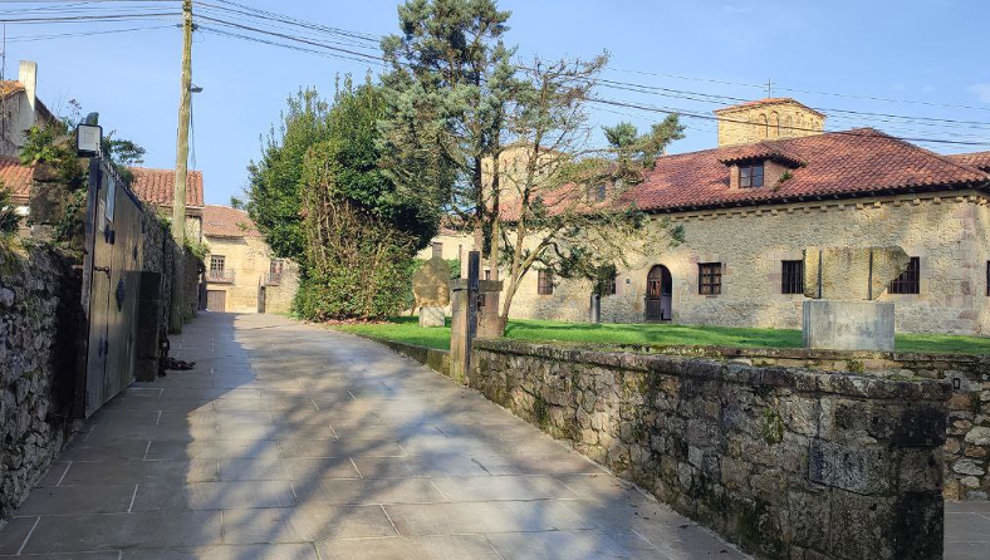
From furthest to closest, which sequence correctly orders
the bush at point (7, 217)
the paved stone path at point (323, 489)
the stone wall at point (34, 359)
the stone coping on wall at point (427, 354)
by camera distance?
1. the stone coping on wall at point (427, 354)
2. the bush at point (7, 217)
3. the paved stone path at point (323, 489)
4. the stone wall at point (34, 359)

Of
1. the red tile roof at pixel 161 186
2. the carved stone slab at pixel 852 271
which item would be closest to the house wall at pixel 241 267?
the red tile roof at pixel 161 186

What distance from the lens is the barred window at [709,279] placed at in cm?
2616

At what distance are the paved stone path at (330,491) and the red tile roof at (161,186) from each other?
23.4 m

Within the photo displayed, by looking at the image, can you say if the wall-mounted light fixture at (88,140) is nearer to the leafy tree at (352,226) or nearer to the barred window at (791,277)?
the leafy tree at (352,226)

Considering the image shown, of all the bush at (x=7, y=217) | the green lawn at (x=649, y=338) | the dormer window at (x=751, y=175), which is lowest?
the green lawn at (x=649, y=338)

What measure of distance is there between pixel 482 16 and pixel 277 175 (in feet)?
28.0

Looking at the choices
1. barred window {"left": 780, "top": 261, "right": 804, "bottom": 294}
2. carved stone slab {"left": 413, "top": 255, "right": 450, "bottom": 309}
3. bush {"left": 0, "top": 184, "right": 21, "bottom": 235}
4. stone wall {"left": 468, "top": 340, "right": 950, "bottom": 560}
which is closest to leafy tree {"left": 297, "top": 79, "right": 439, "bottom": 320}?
carved stone slab {"left": 413, "top": 255, "right": 450, "bottom": 309}

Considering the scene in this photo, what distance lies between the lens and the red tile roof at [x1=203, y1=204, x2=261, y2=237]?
5338 centimetres

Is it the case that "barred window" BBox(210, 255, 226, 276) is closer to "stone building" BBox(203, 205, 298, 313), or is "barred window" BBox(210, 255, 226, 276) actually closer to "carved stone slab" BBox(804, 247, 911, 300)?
"stone building" BBox(203, 205, 298, 313)

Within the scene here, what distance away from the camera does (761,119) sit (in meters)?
37.9

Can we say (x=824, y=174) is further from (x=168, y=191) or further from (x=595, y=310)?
(x=168, y=191)

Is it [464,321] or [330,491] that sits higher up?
[464,321]

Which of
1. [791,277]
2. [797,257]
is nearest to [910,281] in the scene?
[797,257]

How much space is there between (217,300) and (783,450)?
54.2m
